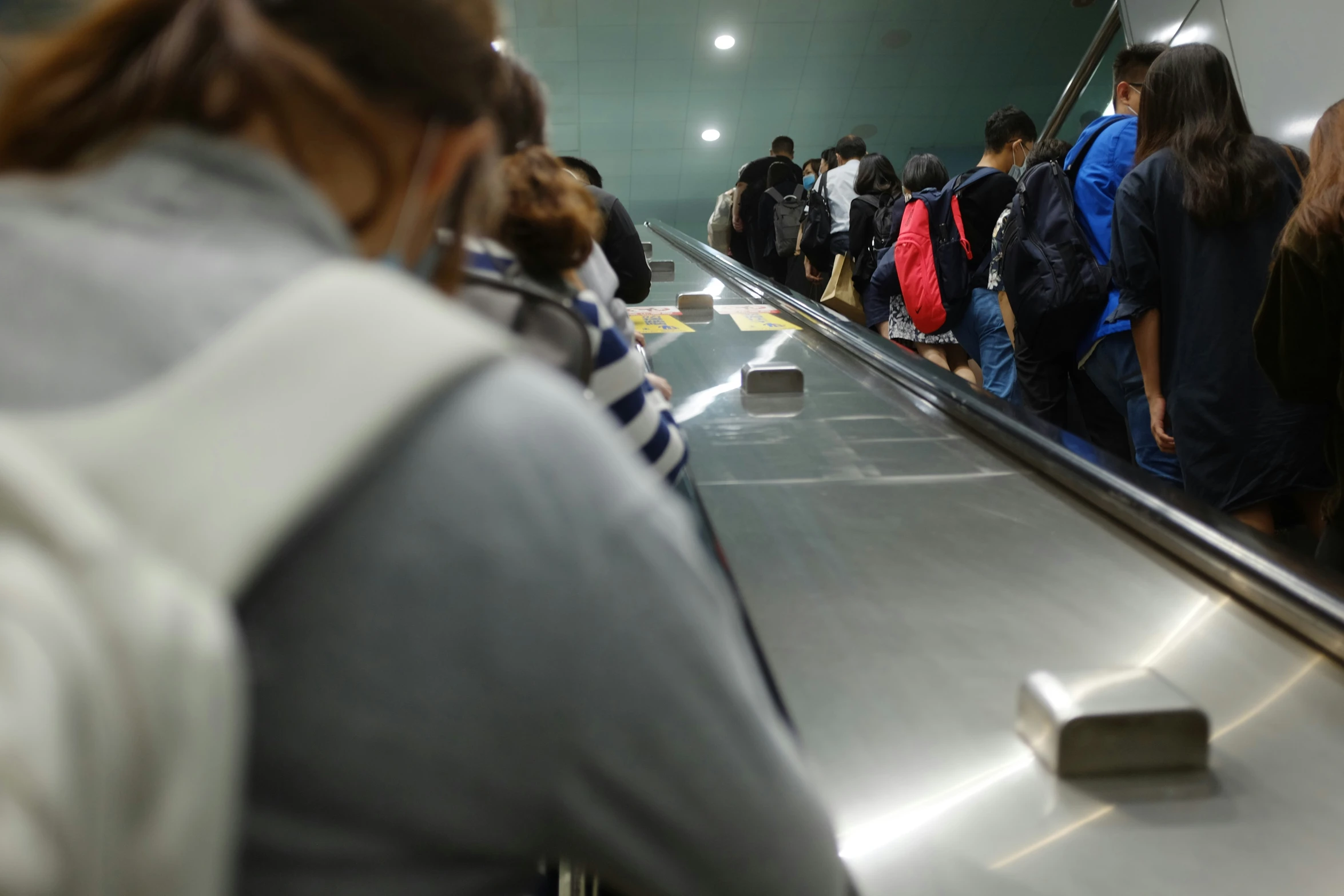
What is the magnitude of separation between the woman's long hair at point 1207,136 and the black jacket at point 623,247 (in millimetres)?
1861

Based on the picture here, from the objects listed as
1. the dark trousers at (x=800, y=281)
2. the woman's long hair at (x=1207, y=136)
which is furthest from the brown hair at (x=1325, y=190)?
the dark trousers at (x=800, y=281)

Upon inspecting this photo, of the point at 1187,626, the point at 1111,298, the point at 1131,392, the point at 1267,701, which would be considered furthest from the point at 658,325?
the point at 1267,701

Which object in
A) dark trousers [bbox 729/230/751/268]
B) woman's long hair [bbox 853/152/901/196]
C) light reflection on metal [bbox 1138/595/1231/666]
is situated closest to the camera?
light reflection on metal [bbox 1138/595/1231/666]

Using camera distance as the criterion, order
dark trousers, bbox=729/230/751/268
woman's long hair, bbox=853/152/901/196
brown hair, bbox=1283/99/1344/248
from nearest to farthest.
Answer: brown hair, bbox=1283/99/1344/248
woman's long hair, bbox=853/152/901/196
dark trousers, bbox=729/230/751/268

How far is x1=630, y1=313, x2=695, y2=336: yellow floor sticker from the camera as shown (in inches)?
152

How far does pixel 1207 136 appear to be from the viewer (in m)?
2.51

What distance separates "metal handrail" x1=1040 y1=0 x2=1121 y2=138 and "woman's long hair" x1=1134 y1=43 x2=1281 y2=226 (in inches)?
198

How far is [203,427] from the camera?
427 millimetres

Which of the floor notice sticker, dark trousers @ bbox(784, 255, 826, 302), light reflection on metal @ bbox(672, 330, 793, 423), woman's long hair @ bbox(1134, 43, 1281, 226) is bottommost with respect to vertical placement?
dark trousers @ bbox(784, 255, 826, 302)

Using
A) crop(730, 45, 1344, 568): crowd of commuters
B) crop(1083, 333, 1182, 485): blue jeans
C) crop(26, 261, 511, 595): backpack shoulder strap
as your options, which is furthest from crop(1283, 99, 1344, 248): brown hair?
crop(26, 261, 511, 595): backpack shoulder strap

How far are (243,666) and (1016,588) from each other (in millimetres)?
1317

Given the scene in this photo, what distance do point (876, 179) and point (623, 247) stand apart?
289 cm

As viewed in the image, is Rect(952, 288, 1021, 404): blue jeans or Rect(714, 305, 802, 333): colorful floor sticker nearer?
Rect(714, 305, 802, 333): colorful floor sticker

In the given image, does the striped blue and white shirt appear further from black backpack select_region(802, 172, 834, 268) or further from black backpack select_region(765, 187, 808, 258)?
black backpack select_region(765, 187, 808, 258)
